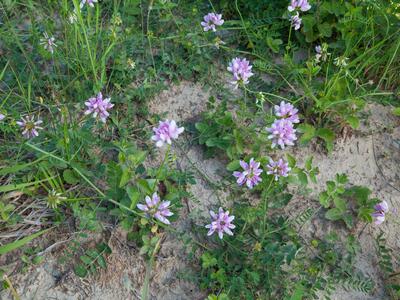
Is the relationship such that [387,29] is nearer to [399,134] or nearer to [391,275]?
[399,134]

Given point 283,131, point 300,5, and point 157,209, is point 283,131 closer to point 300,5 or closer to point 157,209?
point 157,209

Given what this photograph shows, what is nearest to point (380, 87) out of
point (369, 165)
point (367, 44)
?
point (367, 44)

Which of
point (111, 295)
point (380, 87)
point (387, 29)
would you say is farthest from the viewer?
point (380, 87)

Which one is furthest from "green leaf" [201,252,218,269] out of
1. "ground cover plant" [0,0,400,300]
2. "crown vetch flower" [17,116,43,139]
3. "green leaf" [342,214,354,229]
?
"crown vetch flower" [17,116,43,139]

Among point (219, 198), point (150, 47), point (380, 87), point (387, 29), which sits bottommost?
point (219, 198)

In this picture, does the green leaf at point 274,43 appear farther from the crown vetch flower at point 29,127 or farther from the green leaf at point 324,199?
the crown vetch flower at point 29,127

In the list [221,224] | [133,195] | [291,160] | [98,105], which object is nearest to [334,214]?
[291,160]

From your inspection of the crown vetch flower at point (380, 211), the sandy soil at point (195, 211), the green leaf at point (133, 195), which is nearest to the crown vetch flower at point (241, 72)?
the sandy soil at point (195, 211)
